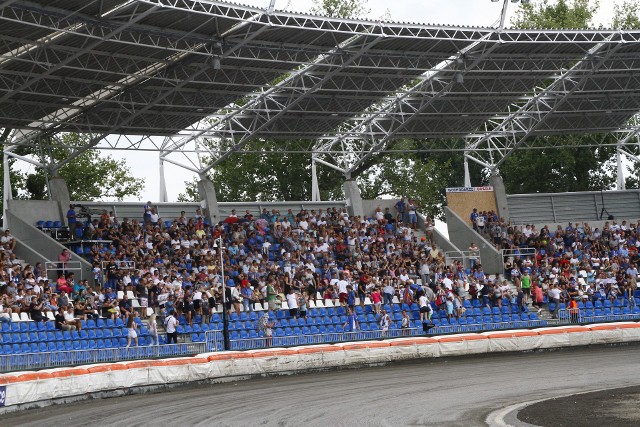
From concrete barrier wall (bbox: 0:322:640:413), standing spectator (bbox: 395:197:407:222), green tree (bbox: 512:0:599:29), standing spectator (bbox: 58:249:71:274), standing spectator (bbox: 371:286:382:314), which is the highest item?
green tree (bbox: 512:0:599:29)

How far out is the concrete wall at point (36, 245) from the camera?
3744cm

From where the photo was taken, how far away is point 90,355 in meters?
27.5

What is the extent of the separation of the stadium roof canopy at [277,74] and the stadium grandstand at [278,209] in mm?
110

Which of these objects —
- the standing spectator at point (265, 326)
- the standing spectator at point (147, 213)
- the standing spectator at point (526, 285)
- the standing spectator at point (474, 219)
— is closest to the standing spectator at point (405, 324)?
the standing spectator at point (265, 326)

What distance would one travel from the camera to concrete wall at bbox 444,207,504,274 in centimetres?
4841

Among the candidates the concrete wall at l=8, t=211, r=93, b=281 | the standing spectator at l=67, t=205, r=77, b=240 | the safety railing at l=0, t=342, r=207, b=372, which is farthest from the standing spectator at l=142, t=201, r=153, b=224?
the safety railing at l=0, t=342, r=207, b=372

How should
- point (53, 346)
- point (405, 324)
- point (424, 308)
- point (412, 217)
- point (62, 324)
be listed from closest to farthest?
point (53, 346)
point (62, 324)
point (405, 324)
point (424, 308)
point (412, 217)

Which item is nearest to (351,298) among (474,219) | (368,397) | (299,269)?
(299,269)

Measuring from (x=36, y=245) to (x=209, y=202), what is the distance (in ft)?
29.2

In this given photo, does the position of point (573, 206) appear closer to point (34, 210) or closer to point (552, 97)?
point (552, 97)

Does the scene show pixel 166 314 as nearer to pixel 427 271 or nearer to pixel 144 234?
pixel 144 234

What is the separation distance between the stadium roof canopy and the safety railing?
983 cm

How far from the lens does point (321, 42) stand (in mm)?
38031

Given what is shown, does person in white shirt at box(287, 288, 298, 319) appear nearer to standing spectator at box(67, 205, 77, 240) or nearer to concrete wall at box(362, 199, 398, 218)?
standing spectator at box(67, 205, 77, 240)
